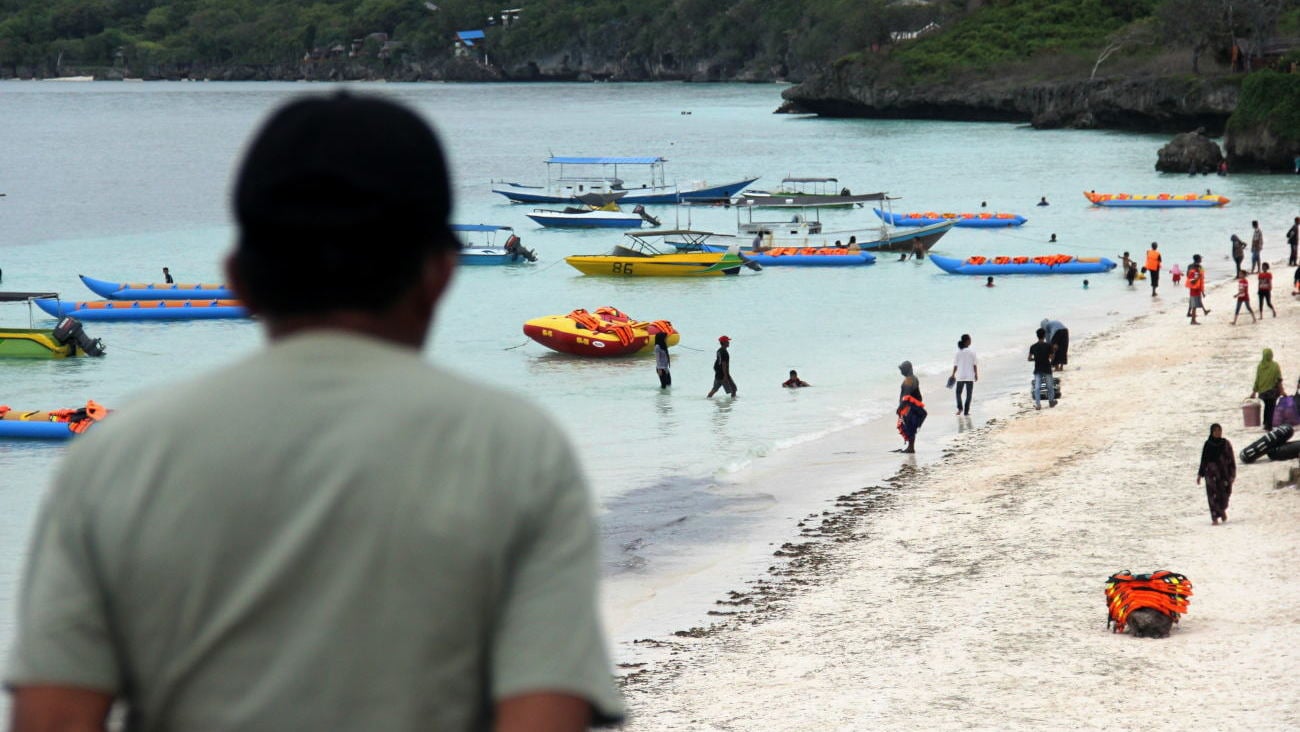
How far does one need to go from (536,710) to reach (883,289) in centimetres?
4959

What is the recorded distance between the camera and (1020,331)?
41.6 metres

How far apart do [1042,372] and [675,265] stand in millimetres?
26684

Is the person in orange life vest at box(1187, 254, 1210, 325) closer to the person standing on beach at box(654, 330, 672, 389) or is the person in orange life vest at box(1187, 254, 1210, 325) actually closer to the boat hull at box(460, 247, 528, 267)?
the person standing on beach at box(654, 330, 672, 389)

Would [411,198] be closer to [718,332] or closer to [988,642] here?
[988,642]

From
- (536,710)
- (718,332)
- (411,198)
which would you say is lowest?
(718,332)

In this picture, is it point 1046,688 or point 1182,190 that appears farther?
point 1182,190

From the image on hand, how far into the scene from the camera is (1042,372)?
28250 millimetres

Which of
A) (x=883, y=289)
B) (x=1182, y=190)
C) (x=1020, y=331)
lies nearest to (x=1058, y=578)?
(x=1020, y=331)

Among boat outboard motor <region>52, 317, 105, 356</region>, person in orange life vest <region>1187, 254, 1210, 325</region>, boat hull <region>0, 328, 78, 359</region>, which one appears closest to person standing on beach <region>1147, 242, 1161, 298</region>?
person in orange life vest <region>1187, 254, 1210, 325</region>

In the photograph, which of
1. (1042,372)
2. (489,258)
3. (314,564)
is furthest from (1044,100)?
(314,564)

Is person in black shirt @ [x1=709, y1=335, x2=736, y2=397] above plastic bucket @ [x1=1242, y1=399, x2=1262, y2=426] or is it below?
below

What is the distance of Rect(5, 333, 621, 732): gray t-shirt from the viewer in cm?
210

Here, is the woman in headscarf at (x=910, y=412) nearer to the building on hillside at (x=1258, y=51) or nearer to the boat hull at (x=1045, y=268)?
the boat hull at (x=1045, y=268)

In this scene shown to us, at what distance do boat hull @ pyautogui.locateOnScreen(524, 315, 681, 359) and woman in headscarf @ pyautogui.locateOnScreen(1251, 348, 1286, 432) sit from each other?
54.3 feet
